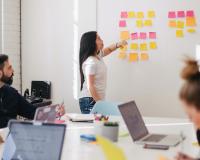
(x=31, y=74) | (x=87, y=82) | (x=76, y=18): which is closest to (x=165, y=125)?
(x=87, y=82)

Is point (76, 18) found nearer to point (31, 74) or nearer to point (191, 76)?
point (31, 74)

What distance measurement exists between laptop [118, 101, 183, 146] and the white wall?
215cm

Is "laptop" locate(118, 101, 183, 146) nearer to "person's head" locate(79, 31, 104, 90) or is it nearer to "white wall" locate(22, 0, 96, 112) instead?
"person's head" locate(79, 31, 104, 90)

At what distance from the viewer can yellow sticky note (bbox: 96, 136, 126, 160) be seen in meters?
1.34

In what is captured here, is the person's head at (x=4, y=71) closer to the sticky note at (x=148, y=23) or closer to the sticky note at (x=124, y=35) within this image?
the sticky note at (x=124, y=35)

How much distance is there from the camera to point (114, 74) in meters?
4.23

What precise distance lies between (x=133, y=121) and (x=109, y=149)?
2.88 feet

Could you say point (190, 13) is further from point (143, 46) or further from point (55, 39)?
point (55, 39)

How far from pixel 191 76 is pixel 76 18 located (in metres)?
3.06

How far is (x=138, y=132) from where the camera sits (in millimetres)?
2225

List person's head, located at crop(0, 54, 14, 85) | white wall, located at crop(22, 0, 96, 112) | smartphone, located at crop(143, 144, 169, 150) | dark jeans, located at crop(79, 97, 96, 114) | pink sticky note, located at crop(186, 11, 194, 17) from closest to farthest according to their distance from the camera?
smartphone, located at crop(143, 144, 169, 150), person's head, located at crop(0, 54, 14, 85), dark jeans, located at crop(79, 97, 96, 114), pink sticky note, located at crop(186, 11, 194, 17), white wall, located at crop(22, 0, 96, 112)

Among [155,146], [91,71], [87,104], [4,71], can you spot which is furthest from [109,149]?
[87,104]

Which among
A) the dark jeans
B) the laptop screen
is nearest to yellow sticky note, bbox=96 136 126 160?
the laptop screen

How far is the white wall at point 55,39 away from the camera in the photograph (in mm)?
4320
